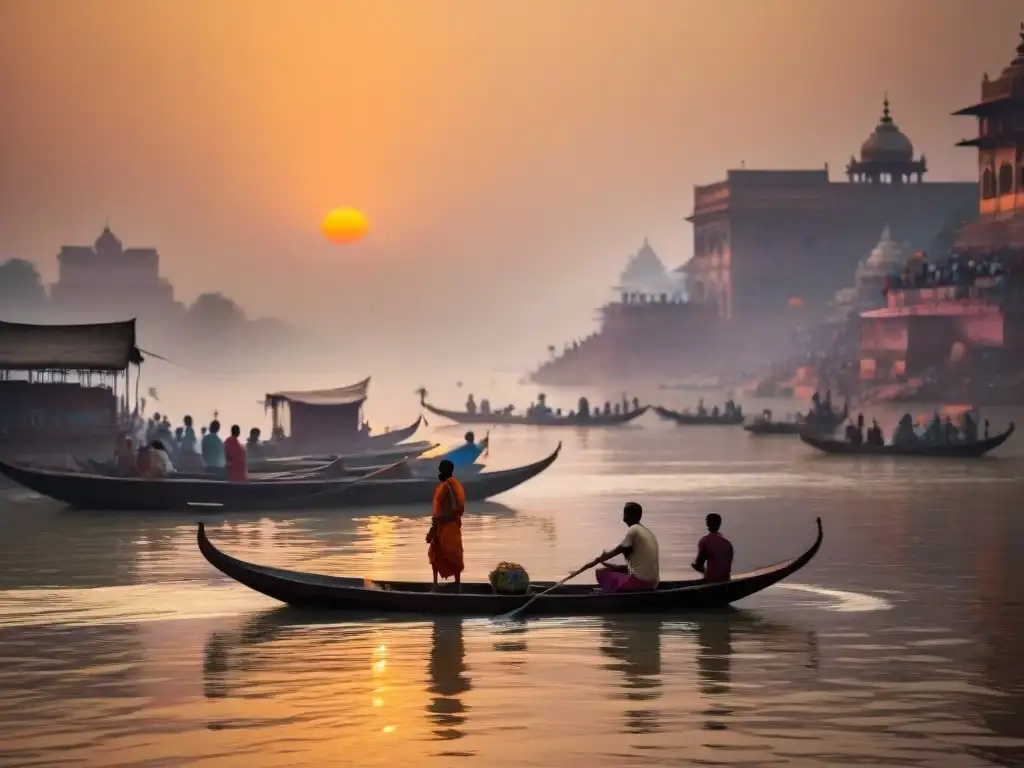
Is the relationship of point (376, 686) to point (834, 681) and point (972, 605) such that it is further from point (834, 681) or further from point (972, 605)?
point (972, 605)

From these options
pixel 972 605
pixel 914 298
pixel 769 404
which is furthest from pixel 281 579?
pixel 769 404

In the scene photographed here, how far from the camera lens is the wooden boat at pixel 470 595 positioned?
520 inches

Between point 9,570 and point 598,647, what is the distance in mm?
7537

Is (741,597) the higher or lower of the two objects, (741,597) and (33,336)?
the lower

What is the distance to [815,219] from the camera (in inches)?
3816

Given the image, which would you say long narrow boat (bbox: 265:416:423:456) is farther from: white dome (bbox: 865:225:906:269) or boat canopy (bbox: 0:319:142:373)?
white dome (bbox: 865:225:906:269)

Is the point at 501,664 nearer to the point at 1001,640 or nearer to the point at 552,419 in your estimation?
the point at 1001,640

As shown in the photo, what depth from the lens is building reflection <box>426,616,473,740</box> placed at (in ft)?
32.5

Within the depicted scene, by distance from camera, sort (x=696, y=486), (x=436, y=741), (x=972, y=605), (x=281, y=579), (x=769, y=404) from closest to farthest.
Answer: (x=436, y=741)
(x=281, y=579)
(x=972, y=605)
(x=696, y=486)
(x=769, y=404)

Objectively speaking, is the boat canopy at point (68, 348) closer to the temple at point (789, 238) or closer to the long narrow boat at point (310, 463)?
the long narrow boat at point (310, 463)

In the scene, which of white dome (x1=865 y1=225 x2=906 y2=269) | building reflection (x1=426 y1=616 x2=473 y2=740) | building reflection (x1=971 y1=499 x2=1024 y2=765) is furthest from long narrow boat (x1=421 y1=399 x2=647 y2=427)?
building reflection (x1=426 y1=616 x2=473 y2=740)

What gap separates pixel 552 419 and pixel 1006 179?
21.7m

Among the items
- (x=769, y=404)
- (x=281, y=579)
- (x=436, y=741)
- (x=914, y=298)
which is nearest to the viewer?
(x=436, y=741)

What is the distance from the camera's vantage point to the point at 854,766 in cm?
890
